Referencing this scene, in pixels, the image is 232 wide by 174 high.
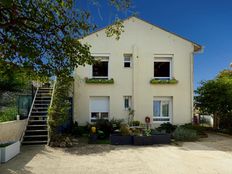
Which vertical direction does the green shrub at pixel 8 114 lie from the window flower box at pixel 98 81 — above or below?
below

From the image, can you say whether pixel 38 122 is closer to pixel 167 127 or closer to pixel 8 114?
pixel 8 114

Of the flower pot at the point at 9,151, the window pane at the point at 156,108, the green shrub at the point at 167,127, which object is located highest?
the window pane at the point at 156,108

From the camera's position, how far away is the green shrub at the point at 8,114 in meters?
12.5

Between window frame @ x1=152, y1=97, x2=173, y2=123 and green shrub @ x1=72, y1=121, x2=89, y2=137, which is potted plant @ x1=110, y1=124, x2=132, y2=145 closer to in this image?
green shrub @ x1=72, y1=121, x2=89, y2=137

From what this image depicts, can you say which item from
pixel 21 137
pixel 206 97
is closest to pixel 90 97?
pixel 21 137

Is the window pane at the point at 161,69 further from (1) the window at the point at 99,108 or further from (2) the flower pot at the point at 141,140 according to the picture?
(2) the flower pot at the point at 141,140

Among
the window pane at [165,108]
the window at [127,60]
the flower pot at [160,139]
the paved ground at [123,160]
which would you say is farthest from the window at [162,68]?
the paved ground at [123,160]

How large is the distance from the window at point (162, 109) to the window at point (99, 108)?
3.42 metres

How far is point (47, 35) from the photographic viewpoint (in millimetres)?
6539

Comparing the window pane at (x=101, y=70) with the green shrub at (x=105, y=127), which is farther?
the window pane at (x=101, y=70)

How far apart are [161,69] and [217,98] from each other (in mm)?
4355

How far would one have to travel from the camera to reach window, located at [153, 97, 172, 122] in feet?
60.1

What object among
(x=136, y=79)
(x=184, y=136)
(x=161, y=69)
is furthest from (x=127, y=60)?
(x=184, y=136)

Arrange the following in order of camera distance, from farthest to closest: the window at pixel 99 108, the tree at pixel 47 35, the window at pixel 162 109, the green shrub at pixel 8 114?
1. the window at pixel 162 109
2. the window at pixel 99 108
3. the green shrub at pixel 8 114
4. the tree at pixel 47 35
